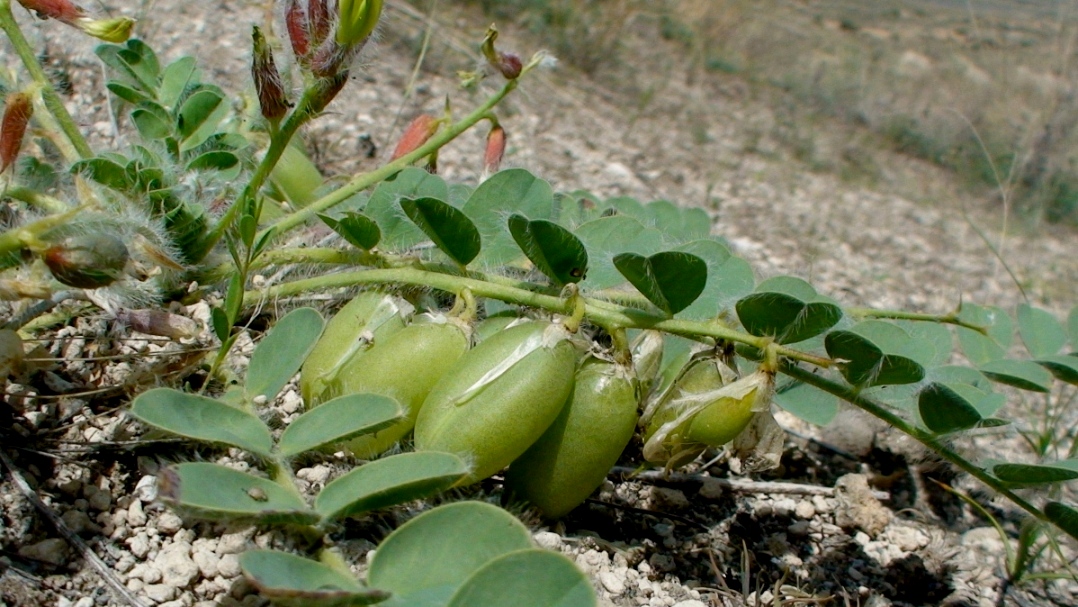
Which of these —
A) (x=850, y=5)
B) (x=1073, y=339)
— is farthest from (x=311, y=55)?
(x=850, y=5)

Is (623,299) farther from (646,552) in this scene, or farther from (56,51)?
(56,51)

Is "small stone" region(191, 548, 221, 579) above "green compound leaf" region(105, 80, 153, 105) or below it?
below

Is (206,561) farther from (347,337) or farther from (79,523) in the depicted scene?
(347,337)

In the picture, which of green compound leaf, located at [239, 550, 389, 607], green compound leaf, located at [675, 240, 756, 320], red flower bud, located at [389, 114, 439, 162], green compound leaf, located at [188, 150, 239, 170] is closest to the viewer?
green compound leaf, located at [239, 550, 389, 607]

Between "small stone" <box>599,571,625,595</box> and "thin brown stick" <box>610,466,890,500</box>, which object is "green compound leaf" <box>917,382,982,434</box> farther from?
"small stone" <box>599,571,625,595</box>

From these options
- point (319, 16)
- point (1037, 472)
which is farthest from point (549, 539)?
point (319, 16)

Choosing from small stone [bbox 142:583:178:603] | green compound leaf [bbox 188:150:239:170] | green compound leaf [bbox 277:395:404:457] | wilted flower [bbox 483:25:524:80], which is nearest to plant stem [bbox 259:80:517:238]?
wilted flower [bbox 483:25:524:80]

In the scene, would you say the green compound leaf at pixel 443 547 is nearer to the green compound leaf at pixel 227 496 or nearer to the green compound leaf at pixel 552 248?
the green compound leaf at pixel 227 496
